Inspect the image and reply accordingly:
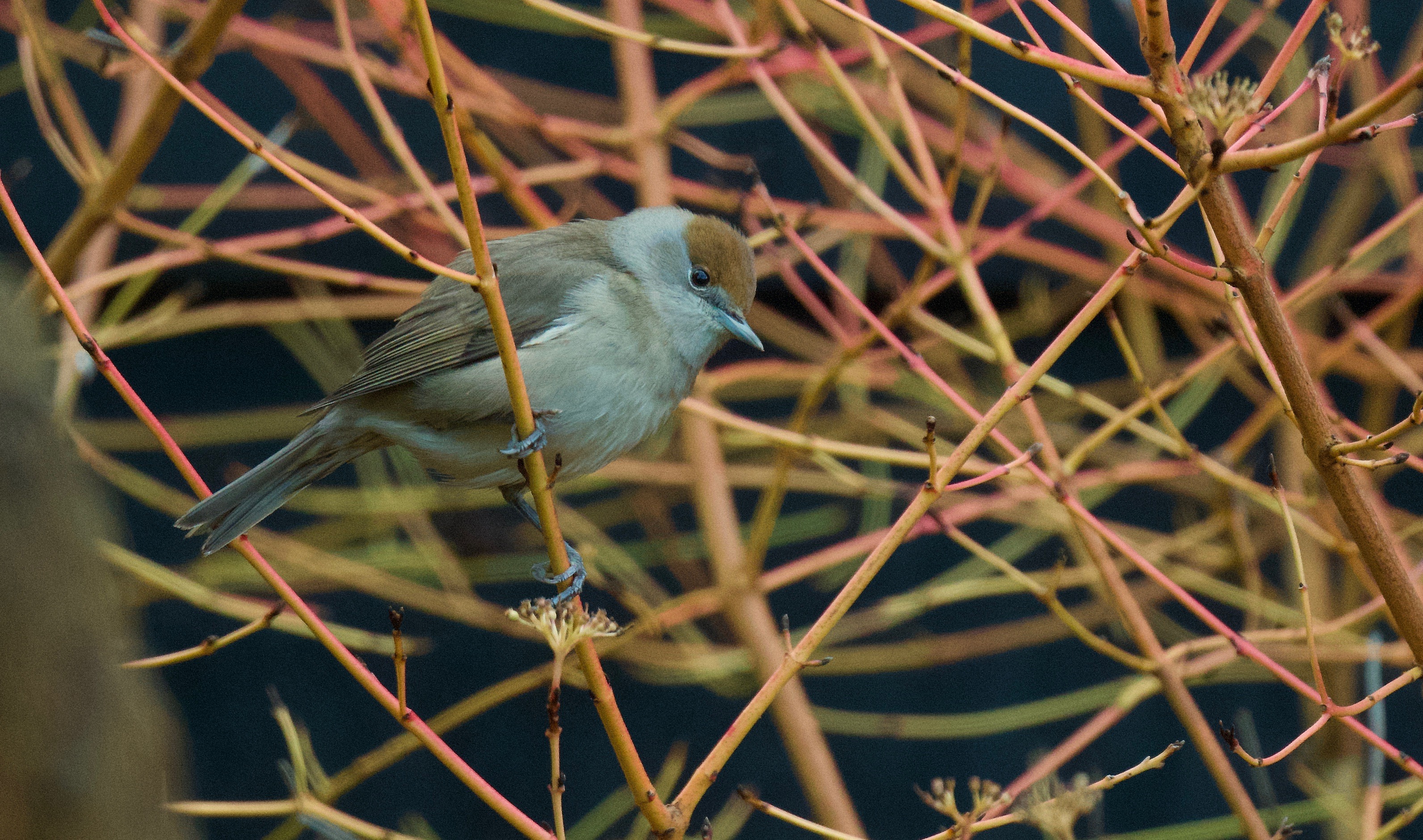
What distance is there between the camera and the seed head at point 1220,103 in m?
0.91

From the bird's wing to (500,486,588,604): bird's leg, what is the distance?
1.06 feet

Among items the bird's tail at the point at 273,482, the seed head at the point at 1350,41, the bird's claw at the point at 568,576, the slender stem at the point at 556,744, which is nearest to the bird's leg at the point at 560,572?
the bird's claw at the point at 568,576

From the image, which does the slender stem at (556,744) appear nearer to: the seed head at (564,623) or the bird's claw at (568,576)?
the seed head at (564,623)

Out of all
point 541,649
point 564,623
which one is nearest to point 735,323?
point 564,623

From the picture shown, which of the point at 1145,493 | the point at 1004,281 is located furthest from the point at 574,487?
the point at 1145,493

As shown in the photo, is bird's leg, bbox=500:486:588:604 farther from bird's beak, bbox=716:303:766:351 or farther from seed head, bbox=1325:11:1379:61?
seed head, bbox=1325:11:1379:61

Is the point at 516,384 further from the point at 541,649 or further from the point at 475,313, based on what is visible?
the point at 541,649

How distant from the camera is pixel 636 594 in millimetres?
3258

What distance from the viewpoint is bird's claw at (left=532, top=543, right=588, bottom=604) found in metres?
1.37

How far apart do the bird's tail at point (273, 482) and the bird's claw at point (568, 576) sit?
496 mm

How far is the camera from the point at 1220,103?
0.92 m

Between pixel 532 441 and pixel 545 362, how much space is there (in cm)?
35

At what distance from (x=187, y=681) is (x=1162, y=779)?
3.08 m

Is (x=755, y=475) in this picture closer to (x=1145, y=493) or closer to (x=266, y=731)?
(x=1145, y=493)
